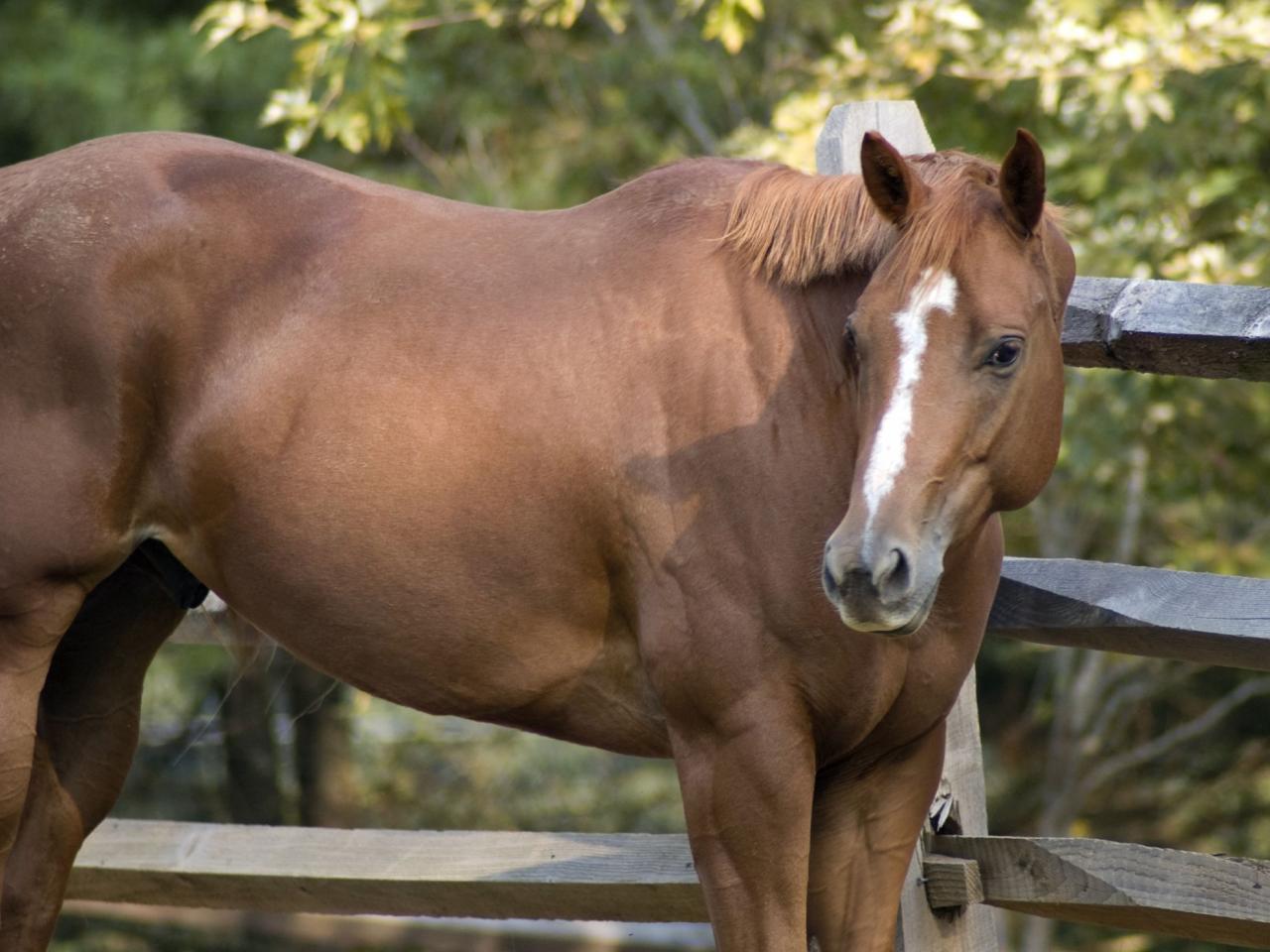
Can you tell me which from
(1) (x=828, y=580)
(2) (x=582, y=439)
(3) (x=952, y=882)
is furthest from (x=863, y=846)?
(2) (x=582, y=439)

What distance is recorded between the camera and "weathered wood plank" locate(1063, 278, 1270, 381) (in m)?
2.54

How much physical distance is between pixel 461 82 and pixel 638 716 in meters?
5.98

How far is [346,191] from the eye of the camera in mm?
2699

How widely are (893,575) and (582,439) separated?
59cm

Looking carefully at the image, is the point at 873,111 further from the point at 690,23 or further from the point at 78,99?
the point at 690,23

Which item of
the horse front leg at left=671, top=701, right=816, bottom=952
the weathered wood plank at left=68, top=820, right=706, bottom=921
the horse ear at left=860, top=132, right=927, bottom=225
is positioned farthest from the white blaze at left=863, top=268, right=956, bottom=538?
the weathered wood plank at left=68, top=820, right=706, bottom=921

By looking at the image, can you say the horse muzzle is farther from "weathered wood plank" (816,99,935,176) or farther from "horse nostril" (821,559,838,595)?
"weathered wood plank" (816,99,935,176)

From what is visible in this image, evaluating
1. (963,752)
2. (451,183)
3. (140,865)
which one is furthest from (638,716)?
(451,183)

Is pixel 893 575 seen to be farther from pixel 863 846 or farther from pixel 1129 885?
pixel 1129 885

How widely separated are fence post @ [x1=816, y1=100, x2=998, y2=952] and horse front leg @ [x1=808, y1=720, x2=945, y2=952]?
0.48 metres

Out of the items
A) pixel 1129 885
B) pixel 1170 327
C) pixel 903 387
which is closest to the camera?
pixel 903 387

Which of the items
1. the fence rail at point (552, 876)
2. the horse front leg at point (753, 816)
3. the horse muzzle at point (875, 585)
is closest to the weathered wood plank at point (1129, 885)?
the fence rail at point (552, 876)

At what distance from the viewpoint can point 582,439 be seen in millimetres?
2391

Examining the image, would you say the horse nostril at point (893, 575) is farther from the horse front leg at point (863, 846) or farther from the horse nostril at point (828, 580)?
the horse front leg at point (863, 846)
